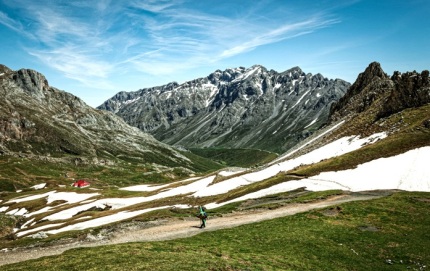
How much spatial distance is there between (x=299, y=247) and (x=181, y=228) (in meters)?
17.2

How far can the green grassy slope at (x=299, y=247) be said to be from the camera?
2497 centimetres

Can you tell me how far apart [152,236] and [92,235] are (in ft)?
29.6

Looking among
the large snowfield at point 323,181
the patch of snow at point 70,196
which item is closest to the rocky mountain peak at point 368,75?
→ the large snowfield at point 323,181

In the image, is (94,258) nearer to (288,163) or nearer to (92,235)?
(92,235)

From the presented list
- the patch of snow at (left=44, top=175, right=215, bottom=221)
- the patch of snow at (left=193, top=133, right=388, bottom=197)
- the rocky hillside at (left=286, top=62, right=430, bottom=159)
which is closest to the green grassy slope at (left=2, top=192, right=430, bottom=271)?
the rocky hillside at (left=286, top=62, right=430, bottom=159)

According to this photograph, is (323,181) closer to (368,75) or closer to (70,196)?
(70,196)

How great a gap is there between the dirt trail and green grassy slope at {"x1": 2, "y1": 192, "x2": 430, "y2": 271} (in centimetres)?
335

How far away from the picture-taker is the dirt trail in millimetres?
36406

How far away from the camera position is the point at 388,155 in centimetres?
6094

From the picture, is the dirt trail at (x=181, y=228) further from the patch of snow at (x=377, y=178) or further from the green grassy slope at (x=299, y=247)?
Answer: the patch of snow at (x=377, y=178)

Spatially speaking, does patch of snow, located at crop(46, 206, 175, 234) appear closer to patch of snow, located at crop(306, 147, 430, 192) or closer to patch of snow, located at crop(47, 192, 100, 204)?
patch of snow, located at crop(306, 147, 430, 192)

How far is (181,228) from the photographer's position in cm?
4256

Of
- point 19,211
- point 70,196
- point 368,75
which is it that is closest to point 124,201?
point 70,196

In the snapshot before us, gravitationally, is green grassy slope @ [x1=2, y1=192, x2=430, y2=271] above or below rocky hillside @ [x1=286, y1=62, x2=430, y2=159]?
below
